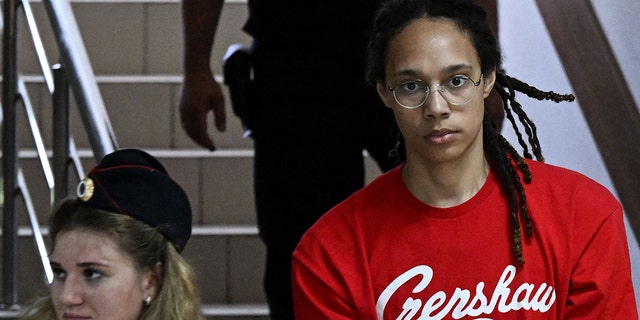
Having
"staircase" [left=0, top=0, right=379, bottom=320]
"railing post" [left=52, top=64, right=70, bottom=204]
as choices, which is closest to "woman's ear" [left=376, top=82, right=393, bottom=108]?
"railing post" [left=52, top=64, right=70, bottom=204]

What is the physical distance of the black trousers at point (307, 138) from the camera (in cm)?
265

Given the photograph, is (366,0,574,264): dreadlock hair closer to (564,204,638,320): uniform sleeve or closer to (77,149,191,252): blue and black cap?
(564,204,638,320): uniform sleeve

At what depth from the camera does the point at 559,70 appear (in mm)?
3555

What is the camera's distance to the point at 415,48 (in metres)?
2.08

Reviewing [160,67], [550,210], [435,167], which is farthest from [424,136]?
[160,67]

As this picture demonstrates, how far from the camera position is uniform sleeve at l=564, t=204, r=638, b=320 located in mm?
2041

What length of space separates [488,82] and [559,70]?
147 centimetres

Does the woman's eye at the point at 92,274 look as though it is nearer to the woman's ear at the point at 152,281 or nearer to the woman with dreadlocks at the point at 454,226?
the woman's ear at the point at 152,281

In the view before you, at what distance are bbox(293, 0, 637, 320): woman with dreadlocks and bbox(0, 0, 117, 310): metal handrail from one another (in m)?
0.78

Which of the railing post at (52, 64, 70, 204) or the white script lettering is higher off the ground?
the railing post at (52, 64, 70, 204)

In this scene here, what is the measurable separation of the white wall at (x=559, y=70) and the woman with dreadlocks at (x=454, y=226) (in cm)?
85

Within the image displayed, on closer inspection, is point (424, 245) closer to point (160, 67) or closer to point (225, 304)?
point (225, 304)

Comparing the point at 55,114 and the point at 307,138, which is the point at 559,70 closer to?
the point at 307,138

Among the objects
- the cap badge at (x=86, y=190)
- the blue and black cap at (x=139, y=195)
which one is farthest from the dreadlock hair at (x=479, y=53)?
the cap badge at (x=86, y=190)
